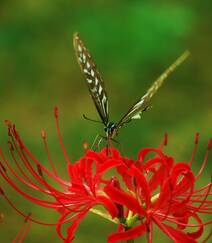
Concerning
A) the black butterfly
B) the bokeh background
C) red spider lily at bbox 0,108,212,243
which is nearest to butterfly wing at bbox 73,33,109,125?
the black butterfly

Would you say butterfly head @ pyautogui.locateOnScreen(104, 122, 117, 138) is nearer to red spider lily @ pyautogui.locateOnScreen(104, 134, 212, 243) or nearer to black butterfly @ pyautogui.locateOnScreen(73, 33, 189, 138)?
black butterfly @ pyautogui.locateOnScreen(73, 33, 189, 138)

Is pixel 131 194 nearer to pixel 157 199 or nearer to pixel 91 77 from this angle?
pixel 157 199

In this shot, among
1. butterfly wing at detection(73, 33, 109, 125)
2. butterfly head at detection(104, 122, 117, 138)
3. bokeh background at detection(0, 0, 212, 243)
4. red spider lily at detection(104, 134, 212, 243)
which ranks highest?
bokeh background at detection(0, 0, 212, 243)

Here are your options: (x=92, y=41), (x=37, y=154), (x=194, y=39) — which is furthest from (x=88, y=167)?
(x=194, y=39)

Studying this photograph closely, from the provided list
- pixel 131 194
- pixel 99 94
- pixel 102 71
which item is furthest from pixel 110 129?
pixel 102 71

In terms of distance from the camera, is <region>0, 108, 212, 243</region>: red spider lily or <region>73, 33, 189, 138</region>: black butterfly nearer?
<region>0, 108, 212, 243</region>: red spider lily

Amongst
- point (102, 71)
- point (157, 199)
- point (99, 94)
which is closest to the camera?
point (157, 199)
